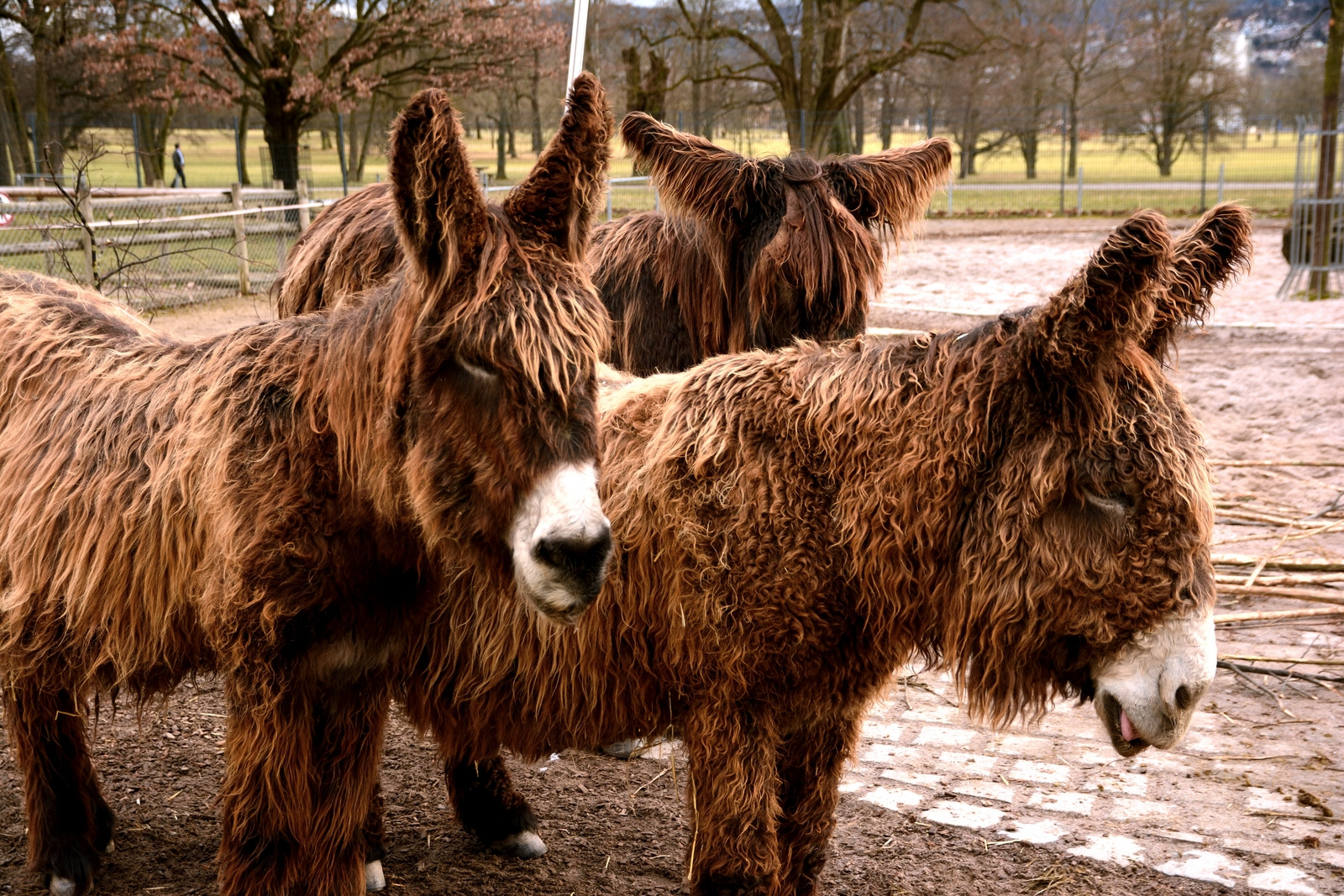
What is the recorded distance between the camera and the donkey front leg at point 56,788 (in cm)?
371

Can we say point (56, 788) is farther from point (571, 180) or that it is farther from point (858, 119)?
point (858, 119)

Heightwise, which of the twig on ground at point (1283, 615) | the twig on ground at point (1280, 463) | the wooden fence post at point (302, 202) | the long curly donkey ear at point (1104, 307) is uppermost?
the wooden fence post at point (302, 202)

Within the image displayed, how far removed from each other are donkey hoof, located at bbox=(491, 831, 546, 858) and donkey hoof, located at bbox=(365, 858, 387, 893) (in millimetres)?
431

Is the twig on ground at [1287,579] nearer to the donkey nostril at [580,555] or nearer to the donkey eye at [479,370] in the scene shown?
the donkey nostril at [580,555]

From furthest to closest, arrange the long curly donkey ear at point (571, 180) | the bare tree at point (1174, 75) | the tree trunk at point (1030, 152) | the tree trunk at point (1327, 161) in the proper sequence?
the tree trunk at point (1030, 152)
the bare tree at point (1174, 75)
the tree trunk at point (1327, 161)
the long curly donkey ear at point (571, 180)

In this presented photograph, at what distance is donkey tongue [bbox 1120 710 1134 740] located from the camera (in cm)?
268

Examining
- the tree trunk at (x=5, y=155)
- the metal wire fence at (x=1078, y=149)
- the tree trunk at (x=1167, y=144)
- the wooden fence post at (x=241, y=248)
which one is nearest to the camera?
the wooden fence post at (x=241, y=248)

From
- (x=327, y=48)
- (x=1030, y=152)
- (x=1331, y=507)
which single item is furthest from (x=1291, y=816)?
(x=1030, y=152)

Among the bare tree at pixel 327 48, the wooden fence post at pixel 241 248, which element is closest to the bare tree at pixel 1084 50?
the bare tree at pixel 327 48

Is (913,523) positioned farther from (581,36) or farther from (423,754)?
(581,36)

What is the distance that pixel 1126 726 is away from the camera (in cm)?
271

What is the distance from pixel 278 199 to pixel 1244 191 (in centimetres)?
2763

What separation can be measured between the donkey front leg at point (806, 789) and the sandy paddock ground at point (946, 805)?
69 centimetres

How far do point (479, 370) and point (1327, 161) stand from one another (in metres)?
18.3
